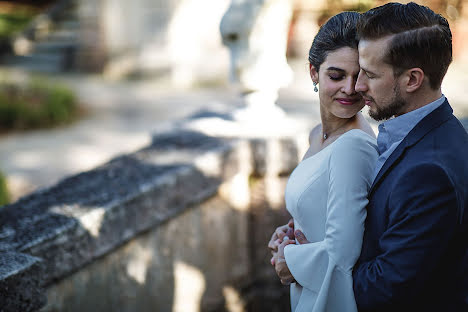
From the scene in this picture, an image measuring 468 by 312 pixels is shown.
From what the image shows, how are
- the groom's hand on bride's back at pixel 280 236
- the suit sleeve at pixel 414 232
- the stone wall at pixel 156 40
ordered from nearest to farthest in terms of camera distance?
1. the suit sleeve at pixel 414 232
2. the groom's hand on bride's back at pixel 280 236
3. the stone wall at pixel 156 40

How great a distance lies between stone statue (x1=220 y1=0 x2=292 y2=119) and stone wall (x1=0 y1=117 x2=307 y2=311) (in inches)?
20.4

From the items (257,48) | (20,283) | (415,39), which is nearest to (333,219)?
(415,39)

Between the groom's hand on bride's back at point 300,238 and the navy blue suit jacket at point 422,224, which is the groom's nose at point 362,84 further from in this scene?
the groom's hand on bride's back at point 300,238

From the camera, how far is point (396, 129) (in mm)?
1624

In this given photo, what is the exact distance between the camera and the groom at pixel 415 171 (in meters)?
1.41

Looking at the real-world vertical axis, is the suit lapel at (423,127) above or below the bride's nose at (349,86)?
below

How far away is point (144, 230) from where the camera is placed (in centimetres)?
275

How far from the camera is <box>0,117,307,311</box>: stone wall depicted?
2324 mm

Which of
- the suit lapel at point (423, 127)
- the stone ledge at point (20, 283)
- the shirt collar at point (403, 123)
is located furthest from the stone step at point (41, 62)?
the suit lapel at point (423, 127)

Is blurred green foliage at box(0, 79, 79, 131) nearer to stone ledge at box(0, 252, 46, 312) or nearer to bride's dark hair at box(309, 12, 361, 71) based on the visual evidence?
stone ledge at box(0, 252, 46, 312)

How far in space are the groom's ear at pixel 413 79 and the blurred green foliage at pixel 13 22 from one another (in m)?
14.5

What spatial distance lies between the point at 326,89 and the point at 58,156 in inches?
237

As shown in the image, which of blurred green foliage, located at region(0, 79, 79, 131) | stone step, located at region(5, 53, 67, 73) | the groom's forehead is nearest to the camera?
the groom's forehead

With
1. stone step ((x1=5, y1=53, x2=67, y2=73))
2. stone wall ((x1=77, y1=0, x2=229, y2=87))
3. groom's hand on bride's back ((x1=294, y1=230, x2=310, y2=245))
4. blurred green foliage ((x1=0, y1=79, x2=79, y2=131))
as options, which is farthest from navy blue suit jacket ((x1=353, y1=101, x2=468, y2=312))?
stone step ((x1=5, y1=53, x2=67, y2=73))
